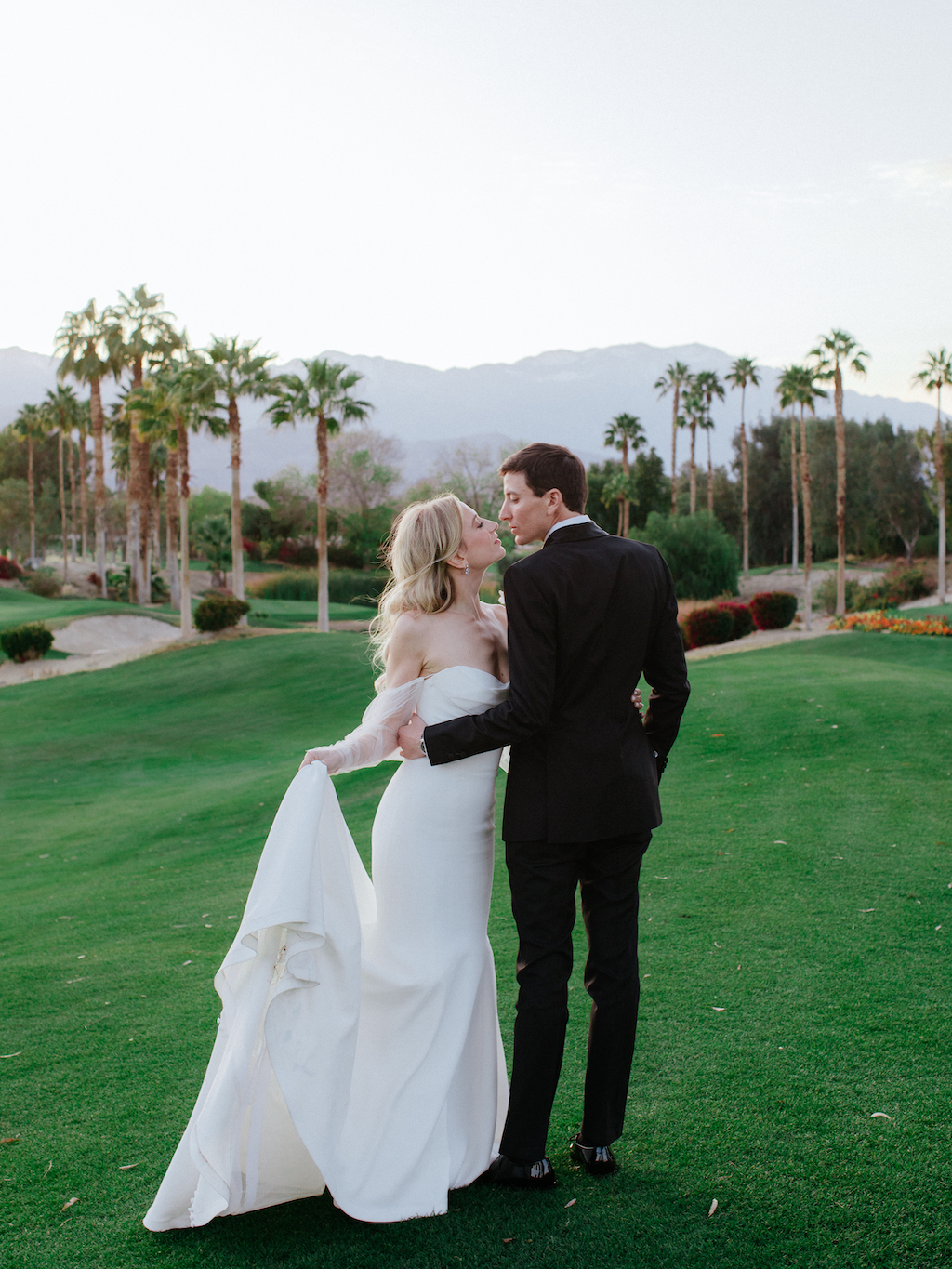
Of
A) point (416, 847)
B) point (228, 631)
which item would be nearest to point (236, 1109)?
point (416, 847)

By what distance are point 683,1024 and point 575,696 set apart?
6.64 ft

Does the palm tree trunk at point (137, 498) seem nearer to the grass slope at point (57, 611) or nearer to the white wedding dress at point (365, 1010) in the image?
the grass slope at point (57, 611)

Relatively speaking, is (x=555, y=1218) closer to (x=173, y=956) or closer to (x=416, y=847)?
(x=416, y=847)

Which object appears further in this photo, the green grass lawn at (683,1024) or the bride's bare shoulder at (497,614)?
the bride's bare shoulder at (497,614)

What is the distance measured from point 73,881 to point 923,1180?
721 cm

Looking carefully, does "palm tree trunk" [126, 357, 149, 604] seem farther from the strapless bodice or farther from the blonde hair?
the strapless bodice

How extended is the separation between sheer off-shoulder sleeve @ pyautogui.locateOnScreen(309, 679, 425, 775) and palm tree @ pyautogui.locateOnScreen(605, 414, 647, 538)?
4702cm

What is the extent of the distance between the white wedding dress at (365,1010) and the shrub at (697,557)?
36.9 m

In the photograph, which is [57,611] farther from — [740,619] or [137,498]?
[740,619]

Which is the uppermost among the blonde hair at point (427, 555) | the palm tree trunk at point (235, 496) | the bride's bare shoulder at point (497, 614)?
the palm tree trunk at point (235, 496)

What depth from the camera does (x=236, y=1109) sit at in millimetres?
2711

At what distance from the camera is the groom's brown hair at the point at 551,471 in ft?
9.64

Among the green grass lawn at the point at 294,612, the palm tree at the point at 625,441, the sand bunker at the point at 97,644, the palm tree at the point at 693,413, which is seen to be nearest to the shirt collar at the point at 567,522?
the sand bunker at the point at 97,644

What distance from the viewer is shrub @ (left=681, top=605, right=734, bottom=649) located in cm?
2442
